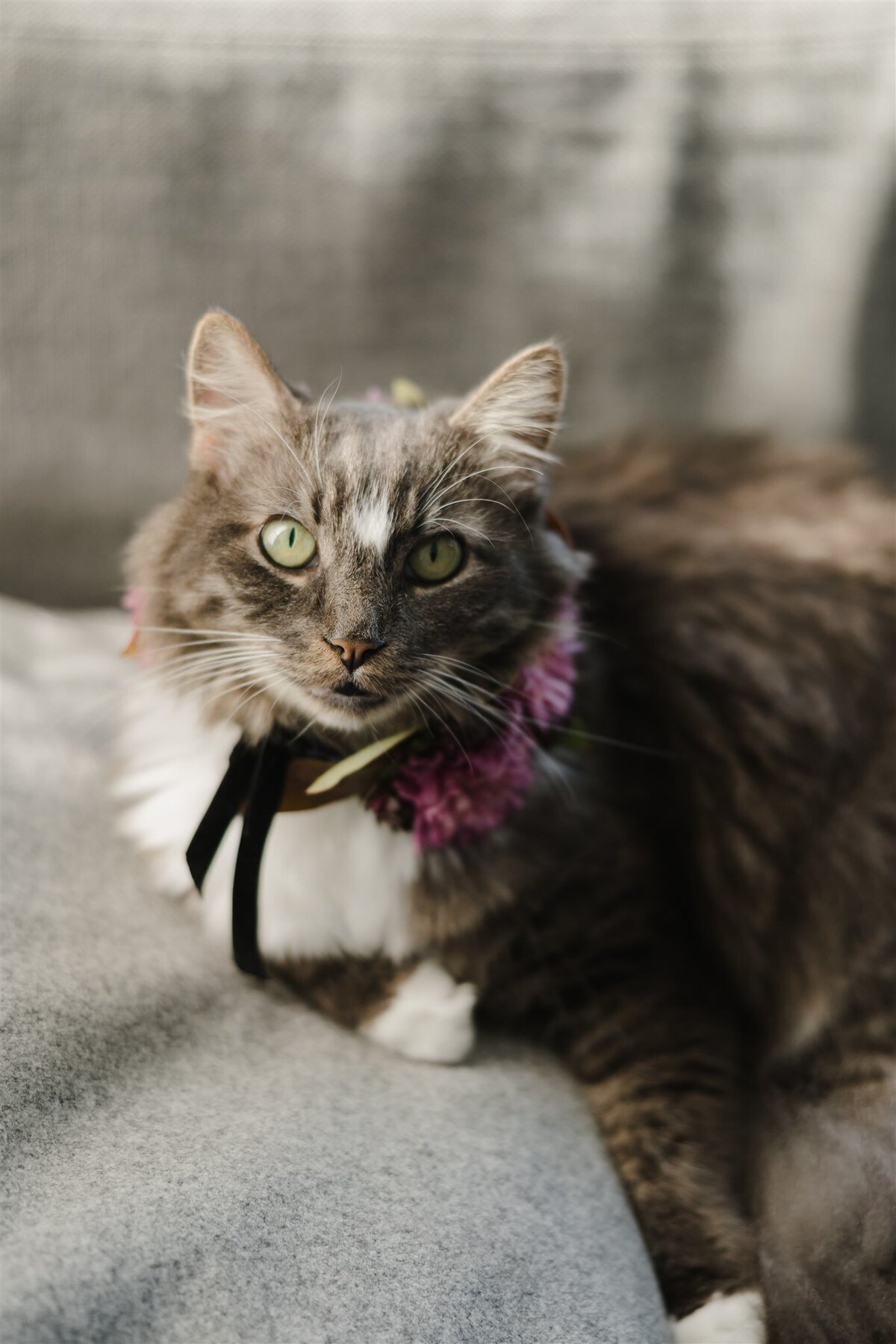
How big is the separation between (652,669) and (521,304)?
88 cm

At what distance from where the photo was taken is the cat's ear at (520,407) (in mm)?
1229

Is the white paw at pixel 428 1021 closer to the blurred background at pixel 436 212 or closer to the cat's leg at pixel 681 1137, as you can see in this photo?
the cat's leg at pixel 681 1137

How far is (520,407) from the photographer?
1.27 m

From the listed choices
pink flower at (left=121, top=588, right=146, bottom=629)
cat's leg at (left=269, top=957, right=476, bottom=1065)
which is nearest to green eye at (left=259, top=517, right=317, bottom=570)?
pink flower at (left=121, top=588, right=146, bottom=629)

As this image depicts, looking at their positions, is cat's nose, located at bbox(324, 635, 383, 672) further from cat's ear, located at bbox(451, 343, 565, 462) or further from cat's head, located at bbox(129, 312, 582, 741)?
cat's ear, located at bbox(451, 343, 565, 462)

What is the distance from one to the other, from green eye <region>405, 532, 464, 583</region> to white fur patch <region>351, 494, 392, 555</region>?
0.05m

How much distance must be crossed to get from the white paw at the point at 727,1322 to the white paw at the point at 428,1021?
1.24 ft

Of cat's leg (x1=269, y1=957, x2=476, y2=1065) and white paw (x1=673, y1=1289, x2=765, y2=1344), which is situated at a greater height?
cat's leg (x1=269, y1=957, x2=476, y2=1065)

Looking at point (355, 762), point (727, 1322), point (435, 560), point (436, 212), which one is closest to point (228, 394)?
point (435, 560)

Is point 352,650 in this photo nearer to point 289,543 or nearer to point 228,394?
point 289,543

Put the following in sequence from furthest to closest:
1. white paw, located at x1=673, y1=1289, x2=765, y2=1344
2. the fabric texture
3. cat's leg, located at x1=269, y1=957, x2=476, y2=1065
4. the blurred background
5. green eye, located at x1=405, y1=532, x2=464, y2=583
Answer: the blurred background, cat's leg, located at x1=269, y1=957, x2=476, y2=1065, green eye, located at x1=405, y1=532, x2=464, y2=583, white paw, located at x1=673, y1=1289, x2=765, y2=1344, the fabric texture

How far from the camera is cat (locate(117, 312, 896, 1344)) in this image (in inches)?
46.7

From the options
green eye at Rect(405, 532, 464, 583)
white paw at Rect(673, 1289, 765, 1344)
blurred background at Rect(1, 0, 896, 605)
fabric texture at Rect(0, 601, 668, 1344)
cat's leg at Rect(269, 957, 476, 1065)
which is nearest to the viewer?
fabric texture at Rect(0, 601, 668, 1344)

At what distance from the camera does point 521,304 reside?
2.06 meters
